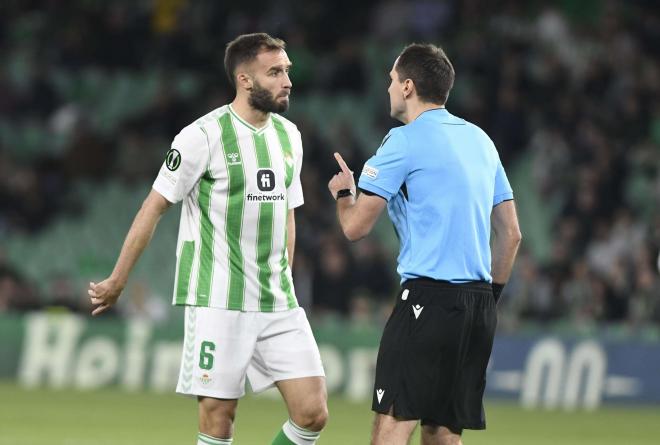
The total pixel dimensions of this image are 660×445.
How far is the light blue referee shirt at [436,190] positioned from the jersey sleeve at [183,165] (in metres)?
0.94

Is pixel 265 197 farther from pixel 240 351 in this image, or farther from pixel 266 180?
pixel 240 351

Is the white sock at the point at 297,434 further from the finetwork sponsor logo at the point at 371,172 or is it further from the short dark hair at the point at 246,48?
the short dark hair at the point at 246,48

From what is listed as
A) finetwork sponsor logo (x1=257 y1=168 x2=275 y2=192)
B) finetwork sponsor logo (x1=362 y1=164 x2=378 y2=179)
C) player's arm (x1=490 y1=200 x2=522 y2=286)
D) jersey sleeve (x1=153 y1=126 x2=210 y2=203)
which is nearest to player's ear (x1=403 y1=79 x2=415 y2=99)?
finetwork sponsor logo (x1=362 y1=164 x2=378 y2=179)

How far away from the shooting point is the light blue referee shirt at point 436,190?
645cm

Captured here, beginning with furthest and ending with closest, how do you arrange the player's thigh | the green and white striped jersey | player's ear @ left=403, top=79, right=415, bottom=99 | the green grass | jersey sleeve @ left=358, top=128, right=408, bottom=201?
the green grass, the player's thigh, the green and white striped jersey, player's ear @ left=403, top=79, right=415, bottom=99, jersey sleeve @ left=358, top=128, right=408, bottom=201

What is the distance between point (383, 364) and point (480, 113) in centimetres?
1209

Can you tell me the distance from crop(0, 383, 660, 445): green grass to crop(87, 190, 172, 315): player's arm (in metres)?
4.11

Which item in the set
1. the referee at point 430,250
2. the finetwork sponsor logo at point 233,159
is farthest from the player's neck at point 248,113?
the referee at point 430,250

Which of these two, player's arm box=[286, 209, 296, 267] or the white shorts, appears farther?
player's arm box=[286, 209, 296, 267]

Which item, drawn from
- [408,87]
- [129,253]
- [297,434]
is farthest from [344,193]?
[297,434]

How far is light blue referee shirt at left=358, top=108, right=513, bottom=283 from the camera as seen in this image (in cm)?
645

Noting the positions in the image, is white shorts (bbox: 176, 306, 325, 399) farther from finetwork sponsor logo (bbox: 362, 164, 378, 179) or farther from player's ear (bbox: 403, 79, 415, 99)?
player's ear (bbox: 403, 79, 415, 99)

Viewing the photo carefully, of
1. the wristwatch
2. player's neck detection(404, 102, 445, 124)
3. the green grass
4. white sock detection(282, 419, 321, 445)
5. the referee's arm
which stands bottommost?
the green grass

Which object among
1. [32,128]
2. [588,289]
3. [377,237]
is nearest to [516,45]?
[377,237]
